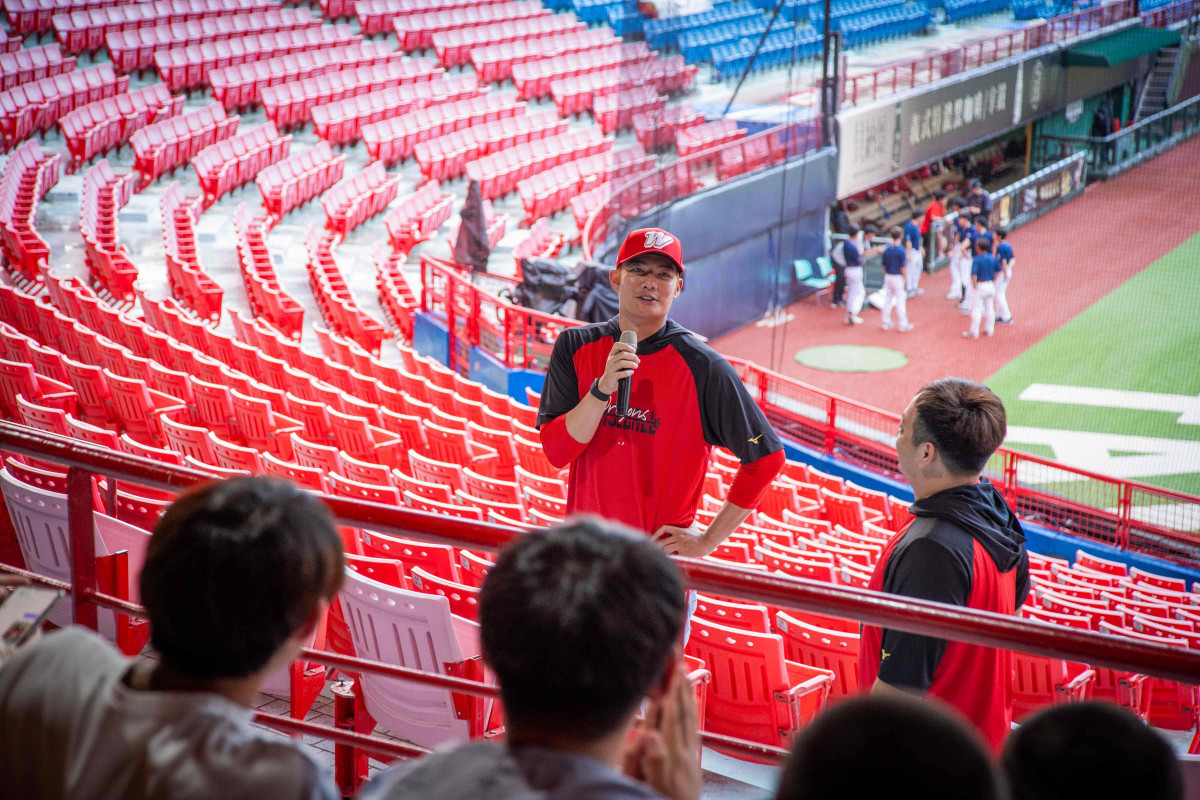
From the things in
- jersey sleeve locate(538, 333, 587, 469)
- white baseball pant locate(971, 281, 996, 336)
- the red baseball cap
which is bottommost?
white baseball pant locate(971, 281, 996, 336)

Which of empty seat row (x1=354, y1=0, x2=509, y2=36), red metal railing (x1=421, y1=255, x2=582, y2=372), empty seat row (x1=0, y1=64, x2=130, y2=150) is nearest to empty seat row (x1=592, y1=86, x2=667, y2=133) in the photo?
empty seat row (x1=354, y1=0, x2=509, y2=36)

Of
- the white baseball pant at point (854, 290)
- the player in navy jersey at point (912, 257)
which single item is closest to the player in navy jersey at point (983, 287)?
the player in navy jersey at point (912, 257)

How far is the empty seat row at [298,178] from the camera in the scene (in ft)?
62.8

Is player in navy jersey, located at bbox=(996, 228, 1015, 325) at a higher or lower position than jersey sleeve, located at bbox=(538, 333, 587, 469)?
lower

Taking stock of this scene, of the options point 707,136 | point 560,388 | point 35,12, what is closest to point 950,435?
point 560,388

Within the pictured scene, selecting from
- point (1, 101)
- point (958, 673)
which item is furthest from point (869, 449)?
point (1, 101)

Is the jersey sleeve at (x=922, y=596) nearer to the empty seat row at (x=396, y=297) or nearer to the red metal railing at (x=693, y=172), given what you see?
the empty seat row at (x=396, y=297)

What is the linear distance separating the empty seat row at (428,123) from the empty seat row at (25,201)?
569cm

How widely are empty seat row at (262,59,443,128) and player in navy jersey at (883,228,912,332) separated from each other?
448 inches

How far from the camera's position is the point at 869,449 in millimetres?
11781

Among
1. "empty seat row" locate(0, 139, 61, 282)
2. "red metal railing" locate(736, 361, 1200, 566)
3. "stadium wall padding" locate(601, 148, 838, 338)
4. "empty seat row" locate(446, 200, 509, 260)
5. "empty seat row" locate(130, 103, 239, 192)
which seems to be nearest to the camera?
"red metal railing" locate(736, 361, 1200, 566)

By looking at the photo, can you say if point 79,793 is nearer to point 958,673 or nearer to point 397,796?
point 397,796

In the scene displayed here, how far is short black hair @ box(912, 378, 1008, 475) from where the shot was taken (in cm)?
266

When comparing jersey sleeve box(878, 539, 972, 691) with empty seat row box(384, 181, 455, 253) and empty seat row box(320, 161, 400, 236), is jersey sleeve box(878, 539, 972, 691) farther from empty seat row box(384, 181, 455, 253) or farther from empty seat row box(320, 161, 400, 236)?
empty seat row box(320, 161, 400, 236)
